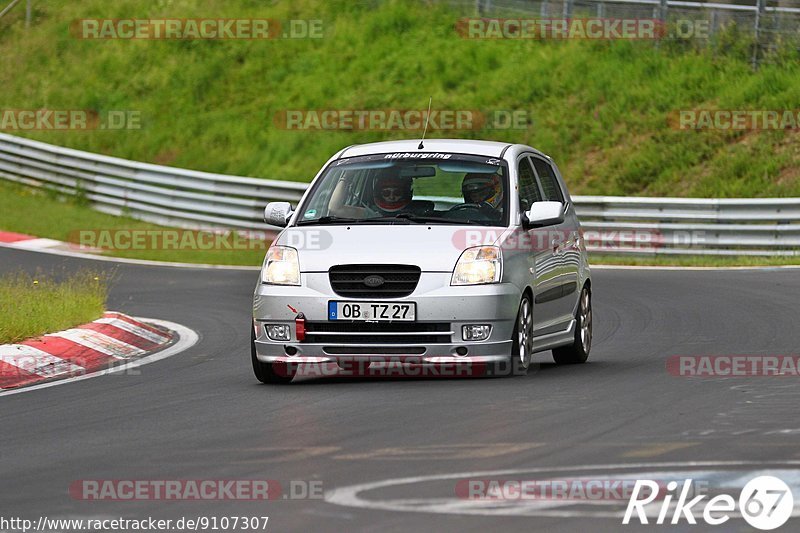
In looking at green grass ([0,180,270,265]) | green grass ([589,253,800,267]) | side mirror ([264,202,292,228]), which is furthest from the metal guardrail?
side mirror ([264,202,292,228])

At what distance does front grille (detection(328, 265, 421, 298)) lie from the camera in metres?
10.6

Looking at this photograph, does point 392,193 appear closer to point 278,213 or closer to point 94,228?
point 278,213

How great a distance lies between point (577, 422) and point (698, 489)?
78.8 inches

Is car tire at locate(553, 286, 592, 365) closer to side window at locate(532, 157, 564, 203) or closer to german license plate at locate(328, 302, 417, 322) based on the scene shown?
side window at locate(532, 157, 564, 203)

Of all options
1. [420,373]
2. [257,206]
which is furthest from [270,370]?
[257,206]

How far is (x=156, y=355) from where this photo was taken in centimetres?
1324

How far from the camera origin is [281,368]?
11.1 meters

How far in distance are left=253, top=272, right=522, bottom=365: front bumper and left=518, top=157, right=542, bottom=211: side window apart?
48.8 inches

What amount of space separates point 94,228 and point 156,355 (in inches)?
611

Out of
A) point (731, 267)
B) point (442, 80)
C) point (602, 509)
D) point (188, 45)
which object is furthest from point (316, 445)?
point (188, 45)

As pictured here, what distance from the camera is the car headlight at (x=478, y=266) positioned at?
10.7 metres

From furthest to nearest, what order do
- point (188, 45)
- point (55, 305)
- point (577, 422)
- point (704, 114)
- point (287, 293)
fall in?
1. point (188, 45)
2. point (704, 114)
3. point (55, 305)
4. point (287, 293)
5. point (577, 422)

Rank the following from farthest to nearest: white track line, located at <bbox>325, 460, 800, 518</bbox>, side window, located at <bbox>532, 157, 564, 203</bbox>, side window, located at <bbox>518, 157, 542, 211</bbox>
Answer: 1. side window, located at <bbox>532, 157, 564, 203</bbox>
2. side window, located at <bbox>518, 157, 542, 211</bbox>
3. white track line, located at <bbox>325, 460, 800, 518</bbox>

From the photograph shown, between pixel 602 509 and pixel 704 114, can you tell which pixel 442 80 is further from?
→ pixel 602 509
